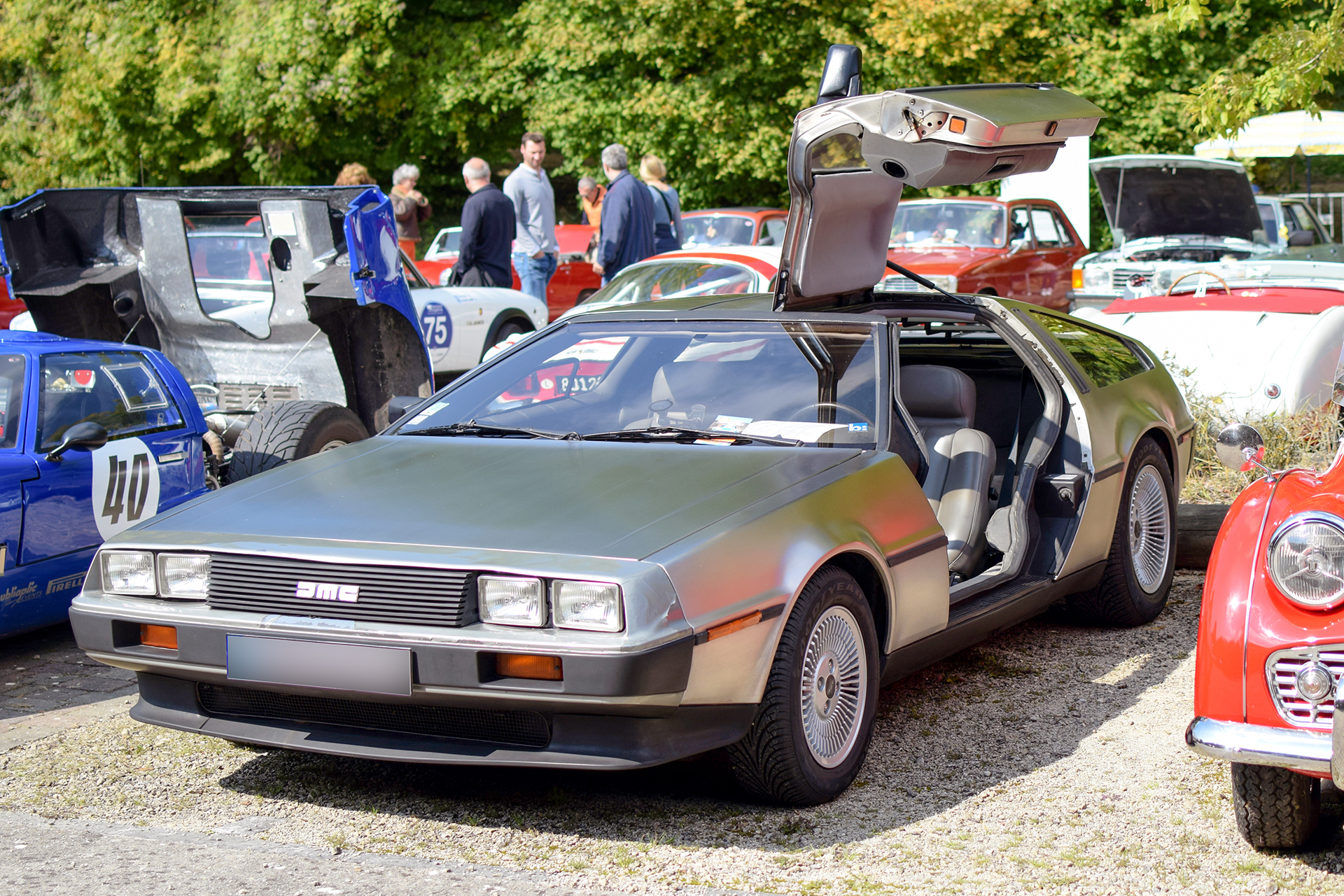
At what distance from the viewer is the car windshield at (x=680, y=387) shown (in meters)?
4.36

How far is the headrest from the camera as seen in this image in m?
4.96

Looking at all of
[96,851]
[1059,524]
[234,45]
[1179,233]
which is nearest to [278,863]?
[96,851]

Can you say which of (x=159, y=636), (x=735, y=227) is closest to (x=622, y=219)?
(x=735, y=227)

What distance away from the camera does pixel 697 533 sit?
3.48 meters

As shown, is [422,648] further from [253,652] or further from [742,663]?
[742,663]

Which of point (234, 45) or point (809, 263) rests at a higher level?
point (234, 45)

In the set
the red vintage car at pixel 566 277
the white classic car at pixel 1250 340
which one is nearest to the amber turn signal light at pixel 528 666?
the white classic car at pixel 1250 340

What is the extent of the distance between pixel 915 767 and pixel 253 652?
1.92 meters

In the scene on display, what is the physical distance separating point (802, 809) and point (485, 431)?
63.8 inches

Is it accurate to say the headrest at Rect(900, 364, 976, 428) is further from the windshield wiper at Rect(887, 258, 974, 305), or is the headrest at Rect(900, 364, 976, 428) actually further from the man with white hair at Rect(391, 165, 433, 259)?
the man with white hair at Rect(391, 165, 433, 259)

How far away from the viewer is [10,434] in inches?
210

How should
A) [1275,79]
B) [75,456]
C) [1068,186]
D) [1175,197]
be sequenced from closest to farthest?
[75,456] → [1275,79] → [1175,197] → [1068,186]

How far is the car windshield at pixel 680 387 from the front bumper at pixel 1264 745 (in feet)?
4.75

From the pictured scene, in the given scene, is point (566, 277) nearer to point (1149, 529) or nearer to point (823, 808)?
point (1149, 529)
